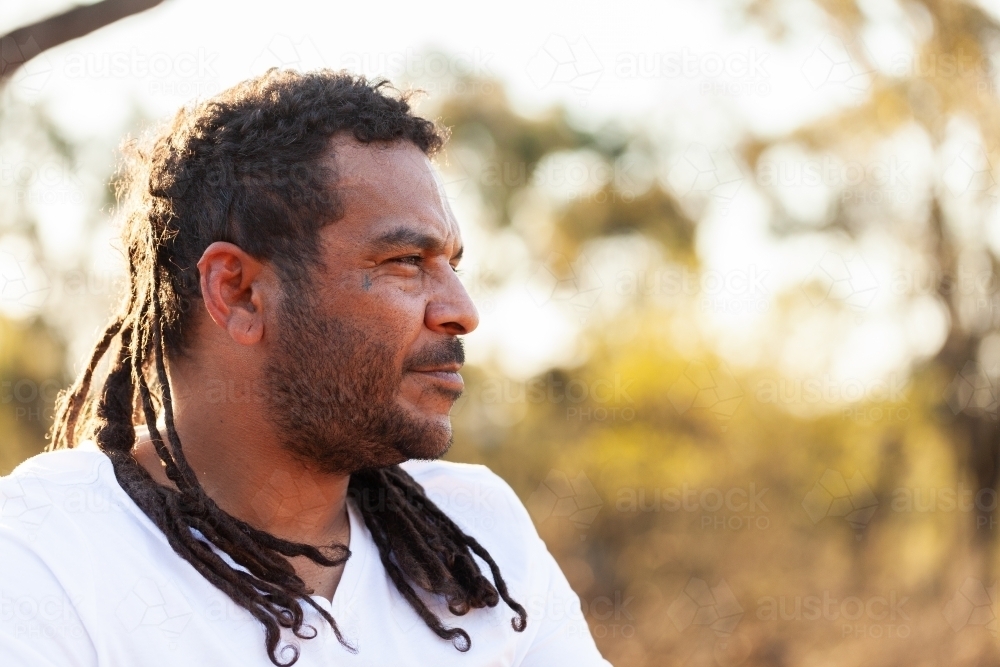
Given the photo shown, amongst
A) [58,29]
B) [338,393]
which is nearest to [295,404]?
[338,393]

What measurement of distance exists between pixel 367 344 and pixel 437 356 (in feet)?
0.51

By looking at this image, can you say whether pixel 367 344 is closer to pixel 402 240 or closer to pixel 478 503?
pixel 402 240

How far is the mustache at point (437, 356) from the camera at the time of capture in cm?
226

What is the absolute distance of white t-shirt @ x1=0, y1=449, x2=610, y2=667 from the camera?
1.85m

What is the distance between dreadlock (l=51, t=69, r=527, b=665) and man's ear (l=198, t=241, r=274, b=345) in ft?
0.12

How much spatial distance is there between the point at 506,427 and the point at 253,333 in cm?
617

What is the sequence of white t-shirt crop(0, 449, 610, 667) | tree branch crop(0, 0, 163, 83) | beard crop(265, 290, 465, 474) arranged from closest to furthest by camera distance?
white t-shirt crop(0, 449, 610, 667)
beard crop(265, 290, 465, 474)
tree branch crop(0, 0, 163, 83)

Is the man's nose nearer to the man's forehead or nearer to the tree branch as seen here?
the man's forehead

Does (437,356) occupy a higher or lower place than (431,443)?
higher

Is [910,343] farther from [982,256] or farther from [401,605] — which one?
[401,605]

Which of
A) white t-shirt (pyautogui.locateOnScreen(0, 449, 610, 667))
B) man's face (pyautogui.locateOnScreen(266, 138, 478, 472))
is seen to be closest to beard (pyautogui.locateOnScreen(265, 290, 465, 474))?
man's face (pyautogui.locateOnScreen(266, 138, 478, 472))

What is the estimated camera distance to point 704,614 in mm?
7047

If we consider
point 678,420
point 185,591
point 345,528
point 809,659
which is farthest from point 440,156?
point 678,420

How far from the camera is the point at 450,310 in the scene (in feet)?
7.53
